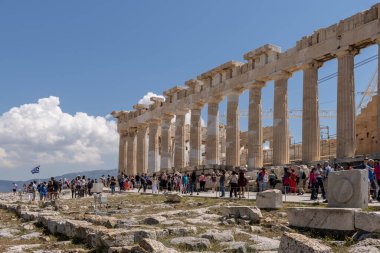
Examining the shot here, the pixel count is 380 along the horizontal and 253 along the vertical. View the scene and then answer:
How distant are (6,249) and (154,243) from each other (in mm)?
4730

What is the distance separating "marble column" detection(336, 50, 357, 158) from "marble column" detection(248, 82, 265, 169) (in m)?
8.38

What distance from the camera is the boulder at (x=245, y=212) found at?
46.7 ft

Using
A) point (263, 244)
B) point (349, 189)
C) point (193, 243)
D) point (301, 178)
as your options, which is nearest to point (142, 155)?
point (301, 178)

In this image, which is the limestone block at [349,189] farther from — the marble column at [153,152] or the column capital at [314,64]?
the marble column at [153,152]

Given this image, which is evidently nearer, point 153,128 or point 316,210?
point 316,210

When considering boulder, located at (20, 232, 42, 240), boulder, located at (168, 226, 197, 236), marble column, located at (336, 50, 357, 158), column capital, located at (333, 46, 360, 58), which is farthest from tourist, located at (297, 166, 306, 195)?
boulder, located at (20, 232, 42, 240)

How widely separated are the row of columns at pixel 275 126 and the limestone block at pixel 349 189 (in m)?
14.4

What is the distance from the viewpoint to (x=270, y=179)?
80.3 feet

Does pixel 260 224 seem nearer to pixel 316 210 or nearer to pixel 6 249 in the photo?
pixel 316 210

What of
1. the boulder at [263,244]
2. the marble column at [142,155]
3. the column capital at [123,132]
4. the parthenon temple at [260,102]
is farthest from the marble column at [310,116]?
the column capital at [123,132]

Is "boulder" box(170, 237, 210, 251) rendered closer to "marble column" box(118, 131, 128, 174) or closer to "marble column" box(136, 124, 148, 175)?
"marble column" box(136, 124, 148, 175)

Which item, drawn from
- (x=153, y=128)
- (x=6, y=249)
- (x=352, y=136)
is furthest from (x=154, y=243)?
(x=153, y=128)

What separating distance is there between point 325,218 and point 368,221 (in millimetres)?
1193

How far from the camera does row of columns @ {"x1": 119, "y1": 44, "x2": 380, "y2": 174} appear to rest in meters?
27.4
